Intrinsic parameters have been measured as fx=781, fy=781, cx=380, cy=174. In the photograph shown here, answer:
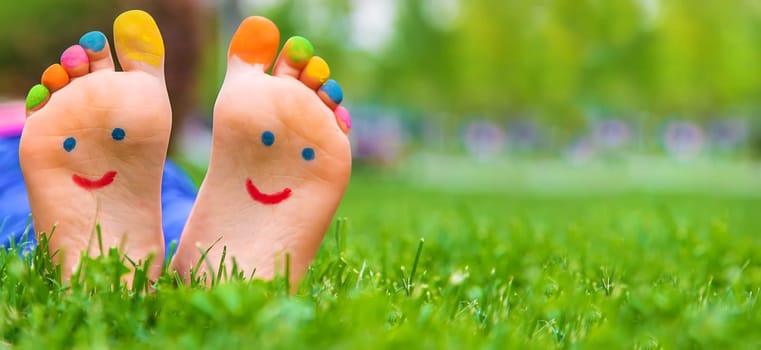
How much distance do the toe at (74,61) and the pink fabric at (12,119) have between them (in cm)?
54

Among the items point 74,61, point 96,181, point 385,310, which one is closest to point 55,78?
point 74,61

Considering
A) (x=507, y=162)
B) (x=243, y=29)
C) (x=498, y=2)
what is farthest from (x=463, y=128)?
(x=243, y=29)

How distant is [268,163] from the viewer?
1085mm

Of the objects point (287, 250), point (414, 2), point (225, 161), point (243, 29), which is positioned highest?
point (414, 2)

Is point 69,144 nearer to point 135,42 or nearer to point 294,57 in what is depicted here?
point 135,42

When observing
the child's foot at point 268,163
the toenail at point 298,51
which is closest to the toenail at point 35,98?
the child's foot at point 268,163

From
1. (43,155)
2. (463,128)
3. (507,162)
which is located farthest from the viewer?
(463,128)

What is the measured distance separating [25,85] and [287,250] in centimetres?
226

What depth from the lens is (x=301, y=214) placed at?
109cm

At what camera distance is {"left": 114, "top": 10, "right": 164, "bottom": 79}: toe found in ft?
3.48

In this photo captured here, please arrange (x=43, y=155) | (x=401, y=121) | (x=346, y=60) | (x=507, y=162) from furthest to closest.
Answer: (x=401, y=121), (x=507, y=162), (x=346, y=60), (x=43, y=155)

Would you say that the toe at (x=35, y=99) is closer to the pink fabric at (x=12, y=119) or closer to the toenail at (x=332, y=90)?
the toenail at (x=332, y=90)

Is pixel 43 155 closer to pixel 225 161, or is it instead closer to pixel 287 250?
pixel 225 161

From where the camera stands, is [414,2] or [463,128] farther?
[463,128]
